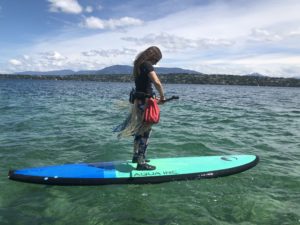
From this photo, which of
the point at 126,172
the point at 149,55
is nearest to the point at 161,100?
the point at 149,55

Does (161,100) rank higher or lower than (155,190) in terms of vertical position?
higher

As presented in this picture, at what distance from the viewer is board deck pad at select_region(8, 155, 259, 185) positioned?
7992mm

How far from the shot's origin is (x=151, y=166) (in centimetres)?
862

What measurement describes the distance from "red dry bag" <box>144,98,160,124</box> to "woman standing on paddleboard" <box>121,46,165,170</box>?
0.08m

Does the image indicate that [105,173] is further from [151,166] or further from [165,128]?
[165,128]

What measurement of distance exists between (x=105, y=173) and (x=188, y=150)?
4657mm

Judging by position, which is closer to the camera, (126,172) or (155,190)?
(155,190)

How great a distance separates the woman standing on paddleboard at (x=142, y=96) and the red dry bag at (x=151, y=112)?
0.08 m

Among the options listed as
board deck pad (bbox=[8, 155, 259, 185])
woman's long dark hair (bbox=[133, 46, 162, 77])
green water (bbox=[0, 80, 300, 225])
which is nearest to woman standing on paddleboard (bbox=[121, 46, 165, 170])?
woman's long dark hair (bbox=[133, 46, 162, 77])

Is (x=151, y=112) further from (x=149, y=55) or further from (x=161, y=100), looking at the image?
(x=149, y=55)

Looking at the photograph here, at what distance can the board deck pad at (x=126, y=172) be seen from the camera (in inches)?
315

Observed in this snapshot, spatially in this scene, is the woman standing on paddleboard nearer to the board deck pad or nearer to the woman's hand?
the woman's hand

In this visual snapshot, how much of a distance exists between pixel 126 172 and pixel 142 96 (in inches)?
73.6

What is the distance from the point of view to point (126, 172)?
834 centimetres
